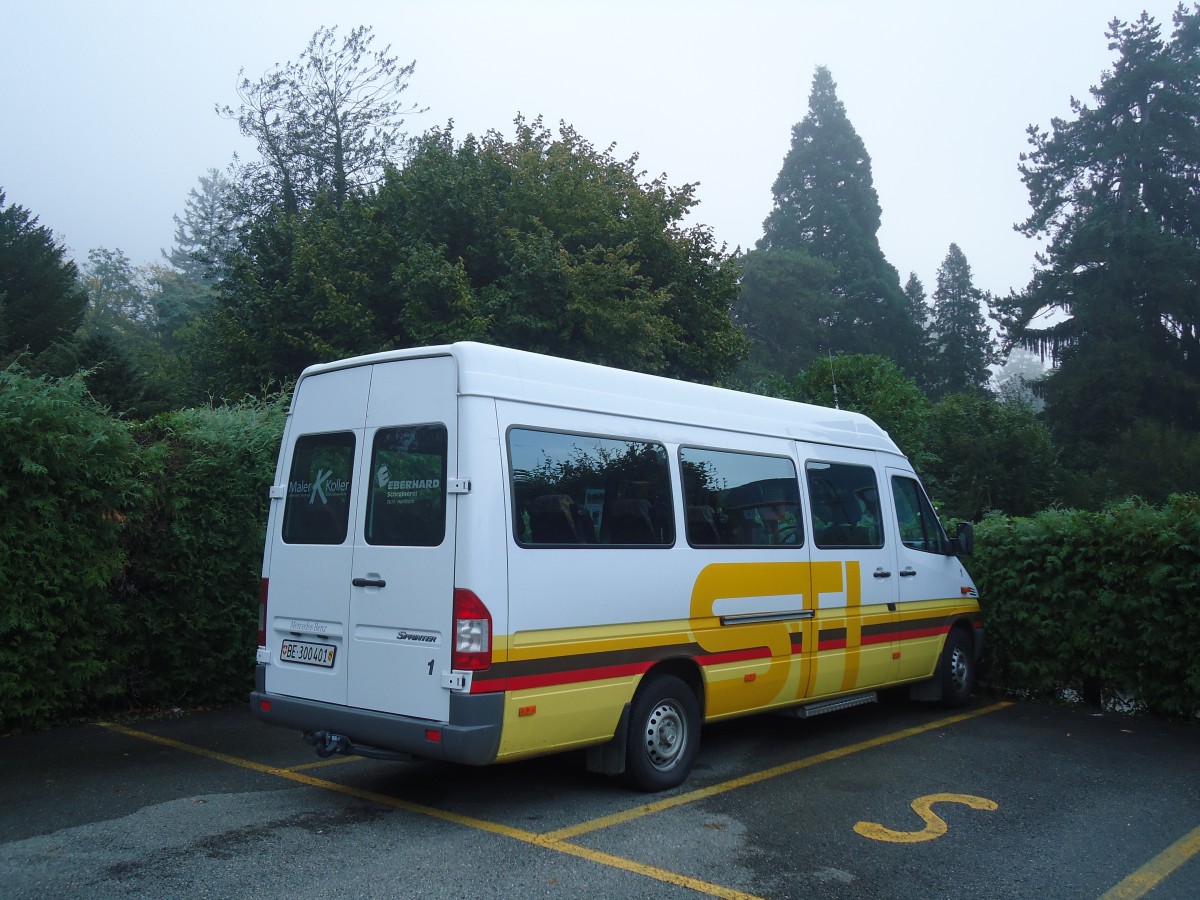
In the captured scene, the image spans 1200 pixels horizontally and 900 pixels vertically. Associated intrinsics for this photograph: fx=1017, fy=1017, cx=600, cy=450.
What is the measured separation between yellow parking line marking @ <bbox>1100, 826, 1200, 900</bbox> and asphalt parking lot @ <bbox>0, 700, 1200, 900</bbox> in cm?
2

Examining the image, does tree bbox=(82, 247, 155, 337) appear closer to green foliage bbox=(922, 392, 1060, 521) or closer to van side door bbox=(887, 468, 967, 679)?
green foliage bbox=(922, 392, 1060, 521)

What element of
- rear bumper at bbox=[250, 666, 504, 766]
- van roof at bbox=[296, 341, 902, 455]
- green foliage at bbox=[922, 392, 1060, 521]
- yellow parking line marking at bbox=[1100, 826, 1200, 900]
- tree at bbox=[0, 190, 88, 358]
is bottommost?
yellow parking line marking at bbox=[1100, 826, 1200, 900]

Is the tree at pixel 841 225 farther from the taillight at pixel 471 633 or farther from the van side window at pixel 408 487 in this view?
the taillight at pixel 471 633

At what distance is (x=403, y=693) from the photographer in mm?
5441

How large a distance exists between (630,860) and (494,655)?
1207mm

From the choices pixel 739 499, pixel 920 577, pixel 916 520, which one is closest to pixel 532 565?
pixel 739 499

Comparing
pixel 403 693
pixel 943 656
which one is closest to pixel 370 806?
pixel 403 693

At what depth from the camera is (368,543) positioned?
579 cm

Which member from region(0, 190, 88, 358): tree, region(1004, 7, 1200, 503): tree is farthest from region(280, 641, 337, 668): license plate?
region(1004, 7, 1200, 503): tree

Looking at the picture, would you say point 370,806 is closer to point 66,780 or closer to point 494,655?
point 494,655

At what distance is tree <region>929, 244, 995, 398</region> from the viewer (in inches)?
2243

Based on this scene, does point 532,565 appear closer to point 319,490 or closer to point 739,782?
point 319,490

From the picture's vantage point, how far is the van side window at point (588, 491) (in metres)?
5.62

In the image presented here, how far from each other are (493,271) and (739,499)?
14.4m
